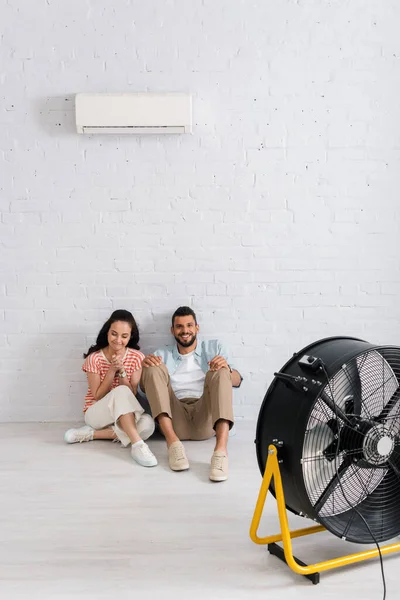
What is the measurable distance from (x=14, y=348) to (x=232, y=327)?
4.13 ft

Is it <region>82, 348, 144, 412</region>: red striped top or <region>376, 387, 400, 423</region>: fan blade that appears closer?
<region>376, 387, 400, 423</region>: fan blade

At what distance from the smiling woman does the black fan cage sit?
1.37 meters

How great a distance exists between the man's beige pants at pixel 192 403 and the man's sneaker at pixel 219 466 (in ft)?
0.74

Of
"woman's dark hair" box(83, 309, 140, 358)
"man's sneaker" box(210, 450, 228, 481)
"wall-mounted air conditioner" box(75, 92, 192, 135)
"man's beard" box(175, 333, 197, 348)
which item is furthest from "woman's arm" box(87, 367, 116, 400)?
"wall-mounted air conditioner" box(75, 92, 192, 135)

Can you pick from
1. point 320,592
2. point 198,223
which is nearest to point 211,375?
point 198,223

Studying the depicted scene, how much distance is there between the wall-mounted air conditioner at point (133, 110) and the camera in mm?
3723

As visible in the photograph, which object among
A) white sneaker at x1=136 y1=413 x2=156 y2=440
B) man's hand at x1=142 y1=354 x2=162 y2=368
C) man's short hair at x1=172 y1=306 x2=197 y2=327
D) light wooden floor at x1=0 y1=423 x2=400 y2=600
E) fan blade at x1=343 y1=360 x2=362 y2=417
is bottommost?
light wooden floor at x1=0 y1=423 x2=400 y2=600

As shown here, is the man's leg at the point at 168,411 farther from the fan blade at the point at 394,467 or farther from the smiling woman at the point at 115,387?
the fan blade at the point at 394,467

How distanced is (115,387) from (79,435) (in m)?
0.31

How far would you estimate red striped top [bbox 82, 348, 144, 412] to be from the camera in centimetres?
379

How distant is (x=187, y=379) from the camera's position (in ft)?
12.5

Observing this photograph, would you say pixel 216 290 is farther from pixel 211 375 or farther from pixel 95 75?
pixel 95 75

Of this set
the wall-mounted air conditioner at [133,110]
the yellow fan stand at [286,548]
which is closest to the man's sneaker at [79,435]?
the yellow fan stand at [286,548]

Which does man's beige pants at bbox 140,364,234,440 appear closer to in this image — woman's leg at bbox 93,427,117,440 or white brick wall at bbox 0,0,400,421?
woman's leg at bbox 93,427,117,440
